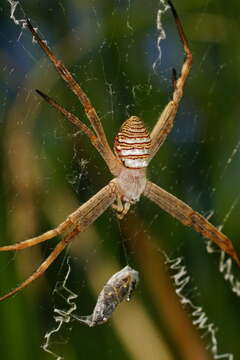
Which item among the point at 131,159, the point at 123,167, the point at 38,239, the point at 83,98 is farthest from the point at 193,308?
the point at 83,98

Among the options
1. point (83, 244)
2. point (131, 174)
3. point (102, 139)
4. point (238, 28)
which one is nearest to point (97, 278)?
point (83, 244)

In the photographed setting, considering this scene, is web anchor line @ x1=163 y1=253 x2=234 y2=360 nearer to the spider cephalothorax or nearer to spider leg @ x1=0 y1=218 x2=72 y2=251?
the spider cephalothorax

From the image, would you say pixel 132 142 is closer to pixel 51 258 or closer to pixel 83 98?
pixel 83 98

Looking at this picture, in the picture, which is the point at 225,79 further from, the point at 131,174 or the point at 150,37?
the point at 131,174

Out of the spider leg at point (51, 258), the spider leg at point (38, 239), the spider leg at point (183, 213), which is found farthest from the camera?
the spider leg at point (183, 213)

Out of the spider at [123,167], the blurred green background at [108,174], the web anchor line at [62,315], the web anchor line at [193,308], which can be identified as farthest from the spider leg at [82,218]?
the web anchor line at [193,308]

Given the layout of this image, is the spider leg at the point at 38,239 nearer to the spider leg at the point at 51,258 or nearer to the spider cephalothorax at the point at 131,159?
the spider leg at the point at 51,258
